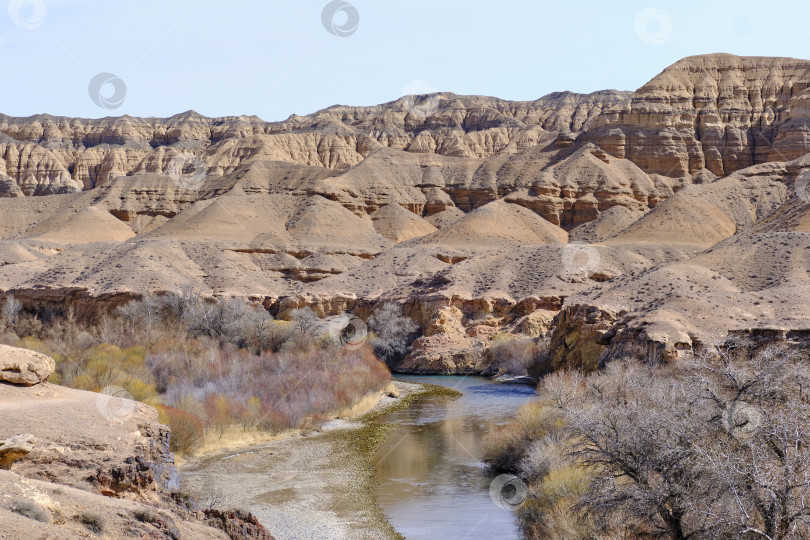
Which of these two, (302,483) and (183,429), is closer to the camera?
(302,483)

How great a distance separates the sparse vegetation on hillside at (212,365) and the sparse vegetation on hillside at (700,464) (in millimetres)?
15535

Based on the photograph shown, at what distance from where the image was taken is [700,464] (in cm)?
1373

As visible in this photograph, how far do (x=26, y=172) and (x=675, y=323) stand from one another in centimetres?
16257

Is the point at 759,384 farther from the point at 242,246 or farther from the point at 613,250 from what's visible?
the point at 242,246

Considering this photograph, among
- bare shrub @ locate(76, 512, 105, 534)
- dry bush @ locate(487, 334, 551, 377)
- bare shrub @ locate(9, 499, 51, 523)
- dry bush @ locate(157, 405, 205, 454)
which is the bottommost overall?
dry bush @ locate(487, 334, 551, 377)

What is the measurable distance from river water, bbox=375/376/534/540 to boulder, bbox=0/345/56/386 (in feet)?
29.7

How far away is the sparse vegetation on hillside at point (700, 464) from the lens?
1273cm

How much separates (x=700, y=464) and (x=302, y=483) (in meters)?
14.7

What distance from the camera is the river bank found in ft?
69.9

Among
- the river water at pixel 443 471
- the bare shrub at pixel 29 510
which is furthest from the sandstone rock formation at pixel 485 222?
the bare shrub at pixel 29 510

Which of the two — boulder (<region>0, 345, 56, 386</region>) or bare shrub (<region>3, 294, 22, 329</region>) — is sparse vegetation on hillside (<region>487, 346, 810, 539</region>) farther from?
bare shrub (<region>3, 294, 22, 329</region>)

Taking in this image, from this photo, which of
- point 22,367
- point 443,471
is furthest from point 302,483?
point 22,367

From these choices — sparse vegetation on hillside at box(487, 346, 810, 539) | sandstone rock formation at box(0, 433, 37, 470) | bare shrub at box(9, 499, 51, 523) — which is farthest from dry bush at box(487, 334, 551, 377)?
bare shrub at box(9, 499, 51, 523)

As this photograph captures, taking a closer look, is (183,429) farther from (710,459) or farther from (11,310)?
(11,310)
